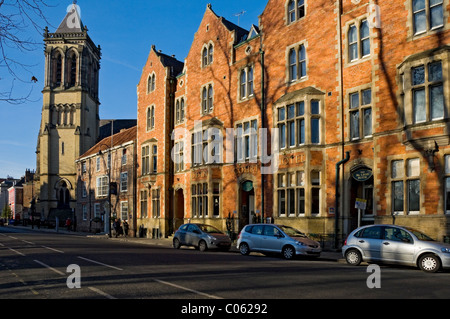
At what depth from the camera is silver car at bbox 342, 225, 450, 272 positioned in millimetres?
14406

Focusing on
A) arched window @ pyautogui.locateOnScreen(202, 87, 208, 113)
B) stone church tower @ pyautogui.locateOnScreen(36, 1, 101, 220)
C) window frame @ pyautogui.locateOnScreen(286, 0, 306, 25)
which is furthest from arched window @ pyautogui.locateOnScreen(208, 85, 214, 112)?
stone church tower @ pyautogui.locateOnScreen(36, 1, 101, 220)

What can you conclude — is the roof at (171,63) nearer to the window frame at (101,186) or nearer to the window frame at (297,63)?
the window frame at (297,63)

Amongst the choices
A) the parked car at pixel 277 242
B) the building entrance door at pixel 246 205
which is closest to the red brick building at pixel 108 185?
the building entrance door at pixel 246 205

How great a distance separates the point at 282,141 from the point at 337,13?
751cm

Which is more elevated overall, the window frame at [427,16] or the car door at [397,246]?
the window frame at [427,16]

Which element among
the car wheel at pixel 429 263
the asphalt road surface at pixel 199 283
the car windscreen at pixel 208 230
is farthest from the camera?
the car windscreen at pixel 208 230

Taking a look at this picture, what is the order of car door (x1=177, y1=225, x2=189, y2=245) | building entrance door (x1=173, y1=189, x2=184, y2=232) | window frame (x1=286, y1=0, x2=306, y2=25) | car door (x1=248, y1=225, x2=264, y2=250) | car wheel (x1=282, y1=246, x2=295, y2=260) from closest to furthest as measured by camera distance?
car wheel (x1=282, y1=246, x2=295, y2=260)
car door (x1=248, y1=225, x2=264, y2=250)
car door (x1=177, y1=225, x2=189, y2=245)
window frame (x1=286, y1=0, x2=306, y2=25)
building entrance door (x1=173, y1=189, x2=184, y2=232)

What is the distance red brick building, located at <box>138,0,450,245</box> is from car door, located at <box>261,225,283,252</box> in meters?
3.71

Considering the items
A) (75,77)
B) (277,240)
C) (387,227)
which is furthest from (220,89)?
(75,77)

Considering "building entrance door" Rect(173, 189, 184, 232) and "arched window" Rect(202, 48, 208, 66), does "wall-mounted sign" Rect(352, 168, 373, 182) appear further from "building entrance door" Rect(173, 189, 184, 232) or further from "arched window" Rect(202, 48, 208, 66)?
"building entrance door" Rect(173, 189, 184, 232)

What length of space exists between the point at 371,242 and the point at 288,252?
4.18m

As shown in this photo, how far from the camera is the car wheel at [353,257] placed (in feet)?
54.3

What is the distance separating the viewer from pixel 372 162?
72.1 ft
